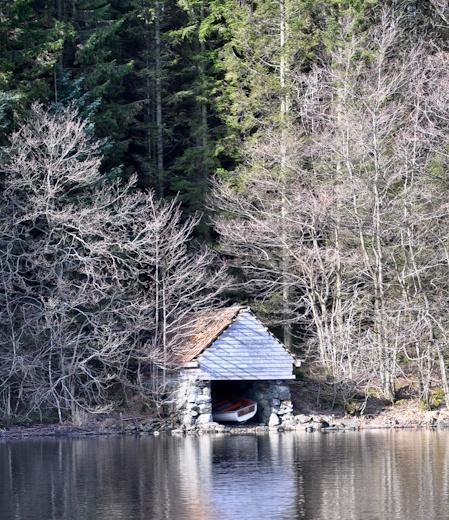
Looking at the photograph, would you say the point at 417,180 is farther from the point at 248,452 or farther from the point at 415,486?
the point at 415,486

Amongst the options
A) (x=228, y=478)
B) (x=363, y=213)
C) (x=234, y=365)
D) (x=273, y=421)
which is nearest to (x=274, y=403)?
(x=273, y=421)

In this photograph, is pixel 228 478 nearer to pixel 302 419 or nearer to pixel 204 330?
pixel 302 419

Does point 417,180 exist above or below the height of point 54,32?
below

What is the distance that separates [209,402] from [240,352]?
1.87 meters

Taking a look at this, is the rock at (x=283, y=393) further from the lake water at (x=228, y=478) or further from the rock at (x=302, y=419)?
the lake water at (x=228, y=478)

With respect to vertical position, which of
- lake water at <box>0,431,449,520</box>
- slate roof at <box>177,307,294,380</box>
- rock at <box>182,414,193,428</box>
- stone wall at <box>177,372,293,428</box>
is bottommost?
lake water at <box>0,431,449,520</box>

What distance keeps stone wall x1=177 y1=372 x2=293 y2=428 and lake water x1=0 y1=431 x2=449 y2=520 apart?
244cm

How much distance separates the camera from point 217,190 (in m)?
42.4

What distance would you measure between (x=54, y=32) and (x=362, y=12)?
11.3 meters

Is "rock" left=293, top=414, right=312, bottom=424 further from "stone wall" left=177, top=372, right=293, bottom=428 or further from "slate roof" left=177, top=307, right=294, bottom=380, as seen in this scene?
"slate roof" left=177, top=307, right=294, bottom=380

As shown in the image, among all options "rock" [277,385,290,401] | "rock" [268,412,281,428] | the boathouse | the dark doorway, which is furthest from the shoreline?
the dark doorway

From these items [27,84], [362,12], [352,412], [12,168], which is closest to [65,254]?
[12,168]

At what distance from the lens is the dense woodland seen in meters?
36.6

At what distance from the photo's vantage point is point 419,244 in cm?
3894
